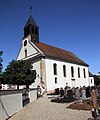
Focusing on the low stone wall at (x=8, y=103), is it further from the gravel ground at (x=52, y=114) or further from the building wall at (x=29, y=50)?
the building wall at (x=29, y=50)

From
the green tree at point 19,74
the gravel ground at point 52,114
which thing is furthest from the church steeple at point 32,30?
the gravel ground at point 52,114

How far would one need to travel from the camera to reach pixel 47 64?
132 ft

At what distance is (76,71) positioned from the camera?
49.5 m

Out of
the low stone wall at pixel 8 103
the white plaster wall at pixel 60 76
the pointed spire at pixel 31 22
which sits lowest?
the low stone wall at pixel 8 103

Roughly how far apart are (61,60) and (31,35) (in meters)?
9.56

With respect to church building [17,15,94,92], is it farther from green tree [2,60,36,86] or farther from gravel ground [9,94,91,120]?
gravel ground [9,94,91,120]

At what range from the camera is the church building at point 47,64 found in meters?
39.8

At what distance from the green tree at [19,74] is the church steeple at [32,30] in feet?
35.8

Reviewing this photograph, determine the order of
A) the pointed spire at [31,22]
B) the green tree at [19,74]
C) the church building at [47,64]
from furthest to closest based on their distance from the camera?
1. the pointed spire at [31,22]
2. the church building at [47,64]
3. the green tree at [19,74]

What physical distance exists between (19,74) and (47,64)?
841 centimetres

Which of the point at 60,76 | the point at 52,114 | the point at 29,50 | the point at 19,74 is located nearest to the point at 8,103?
the point at 52,114

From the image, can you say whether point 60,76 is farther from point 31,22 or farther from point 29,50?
point 31,22

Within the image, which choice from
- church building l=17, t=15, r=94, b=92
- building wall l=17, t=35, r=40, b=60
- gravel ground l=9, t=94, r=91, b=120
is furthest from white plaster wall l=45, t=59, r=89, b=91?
gravel ground l=9, t=94, r=91, b=120

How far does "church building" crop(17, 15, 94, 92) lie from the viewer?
39.8 m
